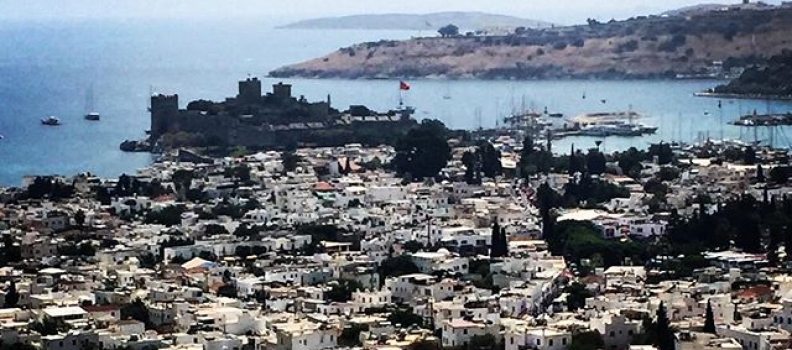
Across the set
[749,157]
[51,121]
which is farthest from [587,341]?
[51,121]

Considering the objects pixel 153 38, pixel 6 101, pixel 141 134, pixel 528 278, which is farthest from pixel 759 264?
pixel 153 38

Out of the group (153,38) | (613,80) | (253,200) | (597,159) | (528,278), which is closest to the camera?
(528,278)

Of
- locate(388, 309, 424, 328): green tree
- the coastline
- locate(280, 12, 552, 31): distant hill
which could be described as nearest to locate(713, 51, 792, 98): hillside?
the coastline

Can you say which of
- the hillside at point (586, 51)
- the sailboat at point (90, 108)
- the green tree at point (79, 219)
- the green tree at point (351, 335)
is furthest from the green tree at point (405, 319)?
the hillside at point (586, 51)

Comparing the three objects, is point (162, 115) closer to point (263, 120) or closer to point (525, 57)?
point (263, 120)

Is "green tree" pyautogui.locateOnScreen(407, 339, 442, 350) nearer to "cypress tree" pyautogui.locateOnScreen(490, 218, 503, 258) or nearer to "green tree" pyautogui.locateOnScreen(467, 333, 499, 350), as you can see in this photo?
"green tree" pyautogui.locateOnScreen(467, 333, 499, 350)

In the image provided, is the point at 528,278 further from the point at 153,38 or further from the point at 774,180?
the point at 153,38
